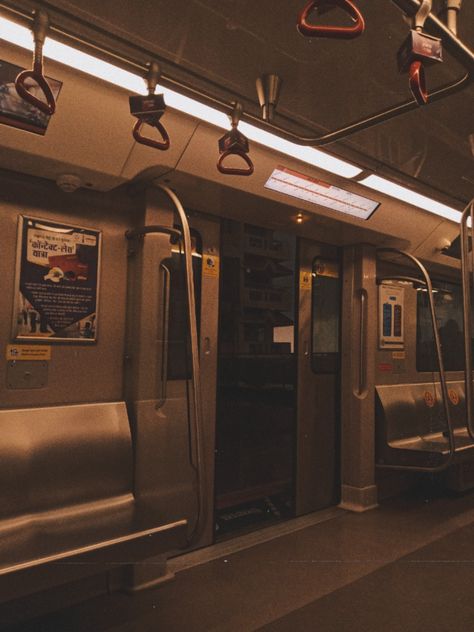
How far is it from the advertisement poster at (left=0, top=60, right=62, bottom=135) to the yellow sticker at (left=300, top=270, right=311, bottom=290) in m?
2.29

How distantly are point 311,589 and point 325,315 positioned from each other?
2065 mm

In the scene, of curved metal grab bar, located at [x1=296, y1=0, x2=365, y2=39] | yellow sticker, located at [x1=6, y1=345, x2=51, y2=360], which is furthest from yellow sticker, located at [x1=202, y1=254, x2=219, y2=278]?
curved metal grab bar, located at [x1=296, y1=0, x2=365, y2=39]

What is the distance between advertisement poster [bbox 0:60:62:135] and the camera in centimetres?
192

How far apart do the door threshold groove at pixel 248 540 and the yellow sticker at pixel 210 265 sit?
1.69m

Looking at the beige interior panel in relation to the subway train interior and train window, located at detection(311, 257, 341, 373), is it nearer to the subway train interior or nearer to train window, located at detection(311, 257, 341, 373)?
the subway train interior

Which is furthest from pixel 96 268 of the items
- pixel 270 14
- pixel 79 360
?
pixel 270 14

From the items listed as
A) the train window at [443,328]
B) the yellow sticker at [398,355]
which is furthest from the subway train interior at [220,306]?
the train window at [443,328]

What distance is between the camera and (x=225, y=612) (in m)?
2.46

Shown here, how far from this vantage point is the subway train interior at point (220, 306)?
1934 mm

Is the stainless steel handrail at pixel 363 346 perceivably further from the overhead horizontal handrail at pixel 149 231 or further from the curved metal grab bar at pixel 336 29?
the curved metal grab bar at pixel 336 29

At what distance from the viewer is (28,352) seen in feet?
8.16

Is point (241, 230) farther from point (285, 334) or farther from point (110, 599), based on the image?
point (110, 599)

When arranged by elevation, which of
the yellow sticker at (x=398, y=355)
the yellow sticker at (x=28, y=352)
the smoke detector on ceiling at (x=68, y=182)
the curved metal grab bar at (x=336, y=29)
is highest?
the smoke detector on ceiling at (x=68, y=182)

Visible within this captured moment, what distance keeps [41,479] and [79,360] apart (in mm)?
599
